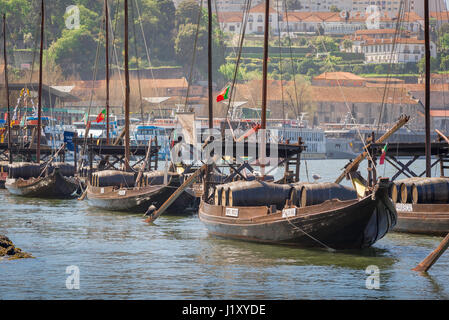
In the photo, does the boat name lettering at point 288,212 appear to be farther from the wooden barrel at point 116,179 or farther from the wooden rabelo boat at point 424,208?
the wooden barrel at point 116,179

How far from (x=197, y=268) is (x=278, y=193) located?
727 cm

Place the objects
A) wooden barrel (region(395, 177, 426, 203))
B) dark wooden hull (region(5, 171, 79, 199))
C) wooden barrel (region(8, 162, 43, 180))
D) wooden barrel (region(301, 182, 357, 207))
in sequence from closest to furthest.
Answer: wooden barrel (region(301, 182, 357, 207))
wooden barrel (region(395, 177, 426, 203))
dark wooden hull (region(5, 171, 79, 199))
wooden barrel (region(8, 162, 43, 180))

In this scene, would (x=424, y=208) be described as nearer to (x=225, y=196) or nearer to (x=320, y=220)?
(x=320, y=220)

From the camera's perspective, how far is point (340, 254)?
36.2 meters

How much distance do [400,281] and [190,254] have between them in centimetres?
1036

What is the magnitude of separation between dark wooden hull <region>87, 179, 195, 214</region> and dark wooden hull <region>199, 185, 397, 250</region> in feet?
53.4

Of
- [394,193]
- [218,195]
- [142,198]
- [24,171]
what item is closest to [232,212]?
[218,195]

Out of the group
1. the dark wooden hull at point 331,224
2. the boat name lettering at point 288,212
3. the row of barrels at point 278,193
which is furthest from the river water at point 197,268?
the row of barrels at point 278,193

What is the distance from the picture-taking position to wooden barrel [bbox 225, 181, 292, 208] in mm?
40156

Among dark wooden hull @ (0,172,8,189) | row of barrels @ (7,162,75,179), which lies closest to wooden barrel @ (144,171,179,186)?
row of barrels @ (7,162,75,179)

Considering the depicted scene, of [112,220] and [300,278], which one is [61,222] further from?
[300,278]

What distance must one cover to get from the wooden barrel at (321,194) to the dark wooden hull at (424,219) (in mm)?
5970

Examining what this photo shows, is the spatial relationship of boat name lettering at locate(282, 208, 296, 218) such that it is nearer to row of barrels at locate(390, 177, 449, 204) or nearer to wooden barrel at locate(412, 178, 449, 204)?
row of barrels at locate(390, 177, 449, 204)
